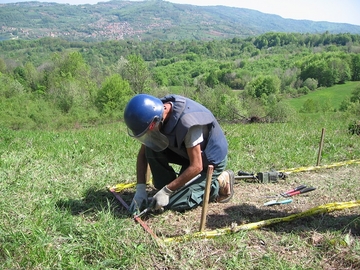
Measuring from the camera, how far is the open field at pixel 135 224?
9.61 feet

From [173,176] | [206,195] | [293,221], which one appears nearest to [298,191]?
[293,221]

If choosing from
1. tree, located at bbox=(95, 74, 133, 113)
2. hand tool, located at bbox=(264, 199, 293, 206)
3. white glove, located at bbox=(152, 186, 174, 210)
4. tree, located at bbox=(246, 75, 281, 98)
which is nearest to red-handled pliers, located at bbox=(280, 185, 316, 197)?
hand tool, located at bbox=(264, 199, 293, 206)

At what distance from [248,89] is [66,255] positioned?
56.8m

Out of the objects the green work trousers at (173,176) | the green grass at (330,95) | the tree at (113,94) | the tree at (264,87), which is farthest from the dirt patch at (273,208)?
the tree at (264,87)

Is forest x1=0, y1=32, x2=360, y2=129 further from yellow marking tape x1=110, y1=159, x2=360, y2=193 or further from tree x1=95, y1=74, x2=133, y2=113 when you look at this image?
yellow marking tape x1=110, y1=159, x2=360, y2=193

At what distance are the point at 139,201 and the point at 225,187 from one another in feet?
3.42

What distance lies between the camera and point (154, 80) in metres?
59.9

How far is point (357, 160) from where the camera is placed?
5.97 metres

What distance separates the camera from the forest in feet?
110

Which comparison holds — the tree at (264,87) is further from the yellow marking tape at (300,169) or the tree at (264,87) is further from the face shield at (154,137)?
the face shield at (154,137)

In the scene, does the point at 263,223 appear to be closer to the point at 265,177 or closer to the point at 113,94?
the point at 265,177

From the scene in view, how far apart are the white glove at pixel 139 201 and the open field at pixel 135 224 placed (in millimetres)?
130

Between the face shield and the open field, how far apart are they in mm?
778

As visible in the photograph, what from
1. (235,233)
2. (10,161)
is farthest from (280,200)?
(10,161)
